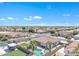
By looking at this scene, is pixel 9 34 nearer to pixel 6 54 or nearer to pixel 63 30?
pixel 6 54

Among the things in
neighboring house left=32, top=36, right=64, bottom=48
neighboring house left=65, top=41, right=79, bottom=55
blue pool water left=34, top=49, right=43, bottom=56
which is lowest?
blue pool water left=34, top=49, right=43, bottom=56

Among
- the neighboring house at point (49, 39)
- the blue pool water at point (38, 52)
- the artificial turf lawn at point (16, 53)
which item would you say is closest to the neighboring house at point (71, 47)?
the neighboring house at point (49, 39)

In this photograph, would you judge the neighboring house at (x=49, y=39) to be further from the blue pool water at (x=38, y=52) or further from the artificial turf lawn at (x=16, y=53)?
the artificial turf lawn at (x=16, y=53)

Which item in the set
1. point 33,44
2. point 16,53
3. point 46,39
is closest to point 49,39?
point 46,39

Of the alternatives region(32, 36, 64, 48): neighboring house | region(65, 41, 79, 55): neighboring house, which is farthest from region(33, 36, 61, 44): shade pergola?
region(65, 41, 79, 55): neighboring house

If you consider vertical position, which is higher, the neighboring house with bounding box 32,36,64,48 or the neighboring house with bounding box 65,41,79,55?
the neighboring house with bounding box 32,36,64,48

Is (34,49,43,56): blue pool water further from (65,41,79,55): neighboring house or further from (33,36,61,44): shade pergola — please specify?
(65,41,79,55): neighboring house

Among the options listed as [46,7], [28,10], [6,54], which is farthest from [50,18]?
[6,54]

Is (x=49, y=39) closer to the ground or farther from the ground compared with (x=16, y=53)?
farther from the ground

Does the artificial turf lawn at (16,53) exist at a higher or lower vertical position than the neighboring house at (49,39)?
lower

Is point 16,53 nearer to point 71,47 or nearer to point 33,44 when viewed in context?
point 33,44

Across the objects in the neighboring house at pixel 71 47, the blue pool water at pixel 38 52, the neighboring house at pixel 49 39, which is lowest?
the blue pool water at pixel 38 52
